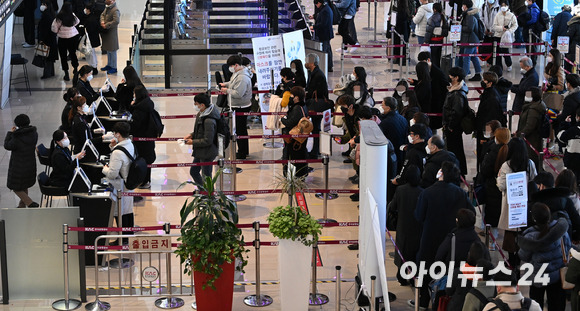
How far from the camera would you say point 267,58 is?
16781 mm

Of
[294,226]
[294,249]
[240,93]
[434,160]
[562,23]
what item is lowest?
[294,249]

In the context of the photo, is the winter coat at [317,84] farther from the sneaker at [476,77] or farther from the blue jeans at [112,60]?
the blue jeans at [112,60]

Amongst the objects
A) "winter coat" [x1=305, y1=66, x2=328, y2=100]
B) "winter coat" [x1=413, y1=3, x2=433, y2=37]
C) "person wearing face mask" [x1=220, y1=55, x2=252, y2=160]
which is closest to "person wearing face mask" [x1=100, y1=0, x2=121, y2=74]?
"person wearing face mask" [x1=220, y1=55, x2=252, y2=160]

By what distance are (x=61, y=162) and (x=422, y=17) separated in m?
10.4

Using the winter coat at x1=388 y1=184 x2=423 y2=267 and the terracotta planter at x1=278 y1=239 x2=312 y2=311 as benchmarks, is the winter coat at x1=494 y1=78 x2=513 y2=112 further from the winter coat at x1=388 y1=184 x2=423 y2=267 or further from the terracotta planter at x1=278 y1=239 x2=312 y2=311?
the terracotta planter at x1=278 y1=239 x2=312 y2=311

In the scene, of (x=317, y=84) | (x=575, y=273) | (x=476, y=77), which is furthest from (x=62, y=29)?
(x=575, y=273)

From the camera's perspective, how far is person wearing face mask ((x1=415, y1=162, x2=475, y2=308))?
9.69m

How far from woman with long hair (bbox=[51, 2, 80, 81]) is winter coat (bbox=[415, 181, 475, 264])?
1174cm

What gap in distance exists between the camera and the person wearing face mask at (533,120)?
13.3 meters

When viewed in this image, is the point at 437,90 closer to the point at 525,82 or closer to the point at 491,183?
the point at 525,82

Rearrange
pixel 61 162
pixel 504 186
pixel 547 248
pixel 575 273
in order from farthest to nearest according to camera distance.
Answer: pixel 61 162 → pixel 504 186 → pixel 547 248 → pixel 575 273

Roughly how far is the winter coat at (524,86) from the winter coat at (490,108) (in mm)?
1093

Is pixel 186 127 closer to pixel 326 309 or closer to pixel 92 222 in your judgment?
pixel 92 222

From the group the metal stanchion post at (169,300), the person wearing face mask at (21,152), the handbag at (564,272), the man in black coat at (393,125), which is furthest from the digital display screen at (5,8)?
the handbag at (564,272)
